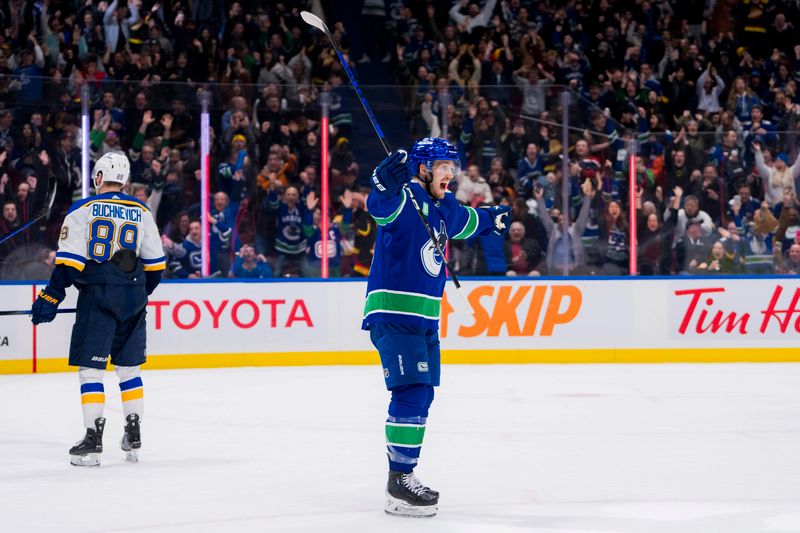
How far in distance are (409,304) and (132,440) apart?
5.95 feet

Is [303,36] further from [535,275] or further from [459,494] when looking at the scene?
[459,494]

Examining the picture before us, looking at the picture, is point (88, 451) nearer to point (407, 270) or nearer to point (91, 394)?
point (91, 394)

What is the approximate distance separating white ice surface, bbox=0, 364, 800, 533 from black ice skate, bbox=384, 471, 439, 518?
6 cm

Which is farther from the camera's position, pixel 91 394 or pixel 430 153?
pixel 91 394

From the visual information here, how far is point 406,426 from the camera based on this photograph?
4.67 metres

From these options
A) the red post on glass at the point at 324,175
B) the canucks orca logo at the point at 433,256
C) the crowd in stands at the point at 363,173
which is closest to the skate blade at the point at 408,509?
the canucks orca logo at the point at 433,256

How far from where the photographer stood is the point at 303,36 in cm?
1414

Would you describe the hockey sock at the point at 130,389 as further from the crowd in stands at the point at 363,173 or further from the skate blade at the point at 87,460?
the crowd in stands at the point at 363,173

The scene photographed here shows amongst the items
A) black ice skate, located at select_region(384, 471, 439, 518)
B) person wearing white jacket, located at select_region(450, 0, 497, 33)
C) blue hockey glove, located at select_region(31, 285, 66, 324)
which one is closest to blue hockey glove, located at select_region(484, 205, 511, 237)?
black ice skate, located at select_region(384, 471, 439, 518)

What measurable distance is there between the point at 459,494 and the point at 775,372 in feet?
19.4

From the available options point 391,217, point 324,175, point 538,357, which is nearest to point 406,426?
point 391,217

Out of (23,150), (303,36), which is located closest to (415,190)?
(23,150)

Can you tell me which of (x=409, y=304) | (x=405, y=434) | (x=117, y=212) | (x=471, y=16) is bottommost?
(x=405, y=434)

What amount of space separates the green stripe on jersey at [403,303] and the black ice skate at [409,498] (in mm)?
582
